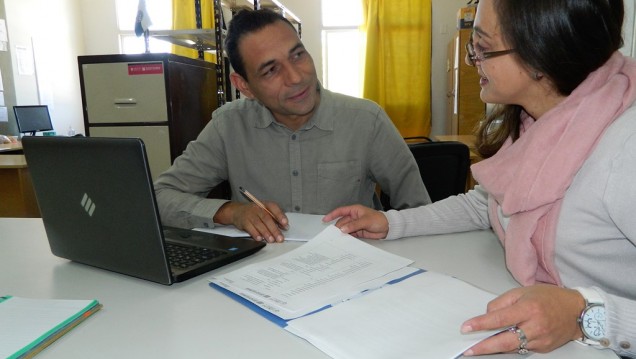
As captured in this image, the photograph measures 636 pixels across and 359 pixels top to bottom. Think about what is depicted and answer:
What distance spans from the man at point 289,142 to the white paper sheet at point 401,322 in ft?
2.69

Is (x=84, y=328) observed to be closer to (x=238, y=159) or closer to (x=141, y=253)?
(x=141, y=253)

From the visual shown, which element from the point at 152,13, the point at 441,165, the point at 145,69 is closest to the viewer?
the point at 441,165

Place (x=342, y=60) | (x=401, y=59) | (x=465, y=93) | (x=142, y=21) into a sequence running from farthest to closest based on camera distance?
(x=342, y=60), (x=401, y=59), (x=465, y=93), (x=142, y=21)

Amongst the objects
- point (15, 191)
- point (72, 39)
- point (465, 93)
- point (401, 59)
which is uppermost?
point (72, 39)

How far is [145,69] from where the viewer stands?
2.19 metres

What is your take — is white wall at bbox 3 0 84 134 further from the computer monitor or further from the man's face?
the man's face

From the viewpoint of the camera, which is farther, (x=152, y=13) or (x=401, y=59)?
(x=152, y=13)

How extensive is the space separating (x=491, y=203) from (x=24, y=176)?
2.71m

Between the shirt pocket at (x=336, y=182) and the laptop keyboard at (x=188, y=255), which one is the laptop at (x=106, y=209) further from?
the shirt pocket at (x=336, y=182)

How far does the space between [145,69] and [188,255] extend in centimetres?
151

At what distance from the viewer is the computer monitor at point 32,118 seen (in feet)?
16.2

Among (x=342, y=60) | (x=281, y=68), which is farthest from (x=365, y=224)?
(x=342, y=60)

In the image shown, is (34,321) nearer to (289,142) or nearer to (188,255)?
(188,255)

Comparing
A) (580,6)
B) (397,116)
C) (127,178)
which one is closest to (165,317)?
(127,178)
